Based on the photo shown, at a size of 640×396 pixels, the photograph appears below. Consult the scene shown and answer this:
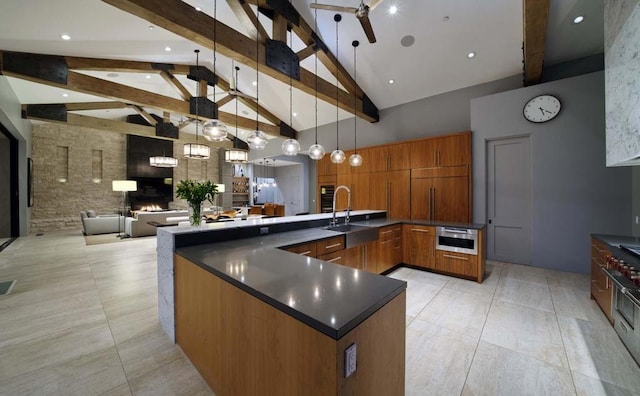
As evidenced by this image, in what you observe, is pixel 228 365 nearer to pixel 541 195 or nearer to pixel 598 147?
pixel 541 195

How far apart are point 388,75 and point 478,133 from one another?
89.8 inches

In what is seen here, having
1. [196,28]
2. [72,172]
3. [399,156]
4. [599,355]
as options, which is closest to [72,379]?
[196,28]

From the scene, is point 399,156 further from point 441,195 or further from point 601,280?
point 601,280

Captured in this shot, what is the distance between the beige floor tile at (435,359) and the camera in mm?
1695

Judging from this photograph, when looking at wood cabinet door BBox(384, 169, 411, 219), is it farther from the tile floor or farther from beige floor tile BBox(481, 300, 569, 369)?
beige floor tile BBox(481, 300, 569, 369)

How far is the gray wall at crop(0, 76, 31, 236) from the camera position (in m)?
5.17

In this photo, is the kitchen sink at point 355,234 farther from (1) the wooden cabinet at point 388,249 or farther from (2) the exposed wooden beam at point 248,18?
(2) the exposed wooden beam at point 248,18

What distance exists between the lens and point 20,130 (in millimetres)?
6422

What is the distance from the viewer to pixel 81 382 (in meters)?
1.74

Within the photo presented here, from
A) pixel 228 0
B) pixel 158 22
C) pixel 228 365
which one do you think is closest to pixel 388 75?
pixel 228 0

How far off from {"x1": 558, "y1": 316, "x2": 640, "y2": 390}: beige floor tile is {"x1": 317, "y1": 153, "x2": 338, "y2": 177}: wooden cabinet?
5.42 meters

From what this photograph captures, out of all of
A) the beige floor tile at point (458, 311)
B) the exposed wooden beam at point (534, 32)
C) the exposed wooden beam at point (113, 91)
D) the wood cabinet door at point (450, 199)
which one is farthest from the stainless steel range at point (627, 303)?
the exposed wooden beam at point (113, 91)

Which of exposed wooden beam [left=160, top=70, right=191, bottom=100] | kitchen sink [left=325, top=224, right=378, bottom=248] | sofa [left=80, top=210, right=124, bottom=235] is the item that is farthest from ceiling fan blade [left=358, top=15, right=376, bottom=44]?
sofa [left=80, top=210, right=124, bottom=235]

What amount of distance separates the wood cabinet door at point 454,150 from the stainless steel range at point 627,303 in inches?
112
